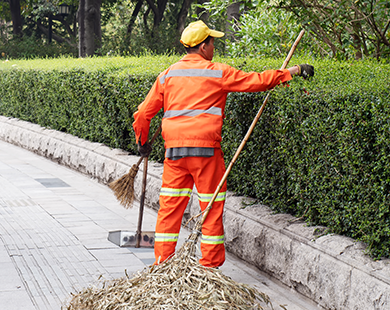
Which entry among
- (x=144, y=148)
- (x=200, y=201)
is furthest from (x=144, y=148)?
(x=200, y=201)

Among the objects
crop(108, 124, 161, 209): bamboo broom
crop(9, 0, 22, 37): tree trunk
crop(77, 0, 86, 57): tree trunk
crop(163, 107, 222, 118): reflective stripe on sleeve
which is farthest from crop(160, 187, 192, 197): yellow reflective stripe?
crop(9, 0, 22, 37): tree trunk

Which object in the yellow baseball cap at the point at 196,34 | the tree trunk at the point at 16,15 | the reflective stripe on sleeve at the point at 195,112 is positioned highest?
the tree trunk at the point at 16,15

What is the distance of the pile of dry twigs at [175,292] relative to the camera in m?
3.15

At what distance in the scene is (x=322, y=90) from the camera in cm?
403

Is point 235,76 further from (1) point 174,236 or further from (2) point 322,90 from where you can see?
(1) point 174,236

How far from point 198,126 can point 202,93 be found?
0.26 metres

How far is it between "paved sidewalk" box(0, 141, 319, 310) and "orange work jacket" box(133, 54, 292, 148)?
1.26m

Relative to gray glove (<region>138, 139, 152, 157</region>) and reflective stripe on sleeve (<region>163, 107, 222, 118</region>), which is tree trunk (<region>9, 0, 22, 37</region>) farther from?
reflective stripe on sleeve (<region>163, 107, 222, 118</region>)

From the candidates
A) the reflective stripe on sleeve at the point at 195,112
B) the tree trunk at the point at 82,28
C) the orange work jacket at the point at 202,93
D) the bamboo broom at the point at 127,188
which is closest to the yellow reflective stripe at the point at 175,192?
the orange work jacket at the point at 202,93

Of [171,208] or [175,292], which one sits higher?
[171,208]

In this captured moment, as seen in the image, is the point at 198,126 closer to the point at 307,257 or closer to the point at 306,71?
the point at 306,71

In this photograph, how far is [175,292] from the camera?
3252mm

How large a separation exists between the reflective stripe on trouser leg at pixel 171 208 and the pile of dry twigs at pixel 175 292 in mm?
643

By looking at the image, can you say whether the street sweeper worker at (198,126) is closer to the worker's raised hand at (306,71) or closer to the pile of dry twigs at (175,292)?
the worker's raised hand at (306,71)
